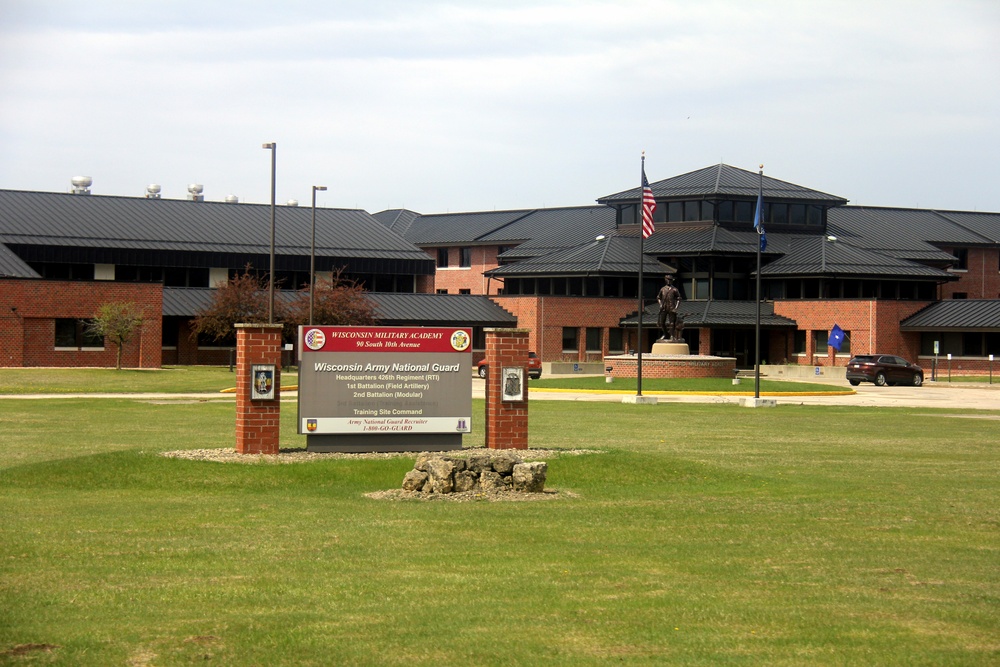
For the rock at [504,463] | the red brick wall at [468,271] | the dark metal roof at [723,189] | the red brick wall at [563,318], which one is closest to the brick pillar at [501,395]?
the rock at [504,463]

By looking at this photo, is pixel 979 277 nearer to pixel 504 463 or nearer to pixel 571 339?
pixel 571 339

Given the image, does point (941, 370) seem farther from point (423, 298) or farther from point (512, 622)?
point (512, 622)

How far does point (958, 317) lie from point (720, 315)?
13.2 metres

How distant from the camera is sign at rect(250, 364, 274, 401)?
19.9 metres

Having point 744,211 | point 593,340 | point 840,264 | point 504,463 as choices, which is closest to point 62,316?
point 593,340

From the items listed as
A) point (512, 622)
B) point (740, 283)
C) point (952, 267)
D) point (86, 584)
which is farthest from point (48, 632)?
point (952, 267)

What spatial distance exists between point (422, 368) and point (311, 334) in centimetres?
180

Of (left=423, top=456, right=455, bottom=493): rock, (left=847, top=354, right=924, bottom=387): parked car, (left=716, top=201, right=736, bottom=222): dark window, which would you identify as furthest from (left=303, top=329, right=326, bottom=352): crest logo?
(left=716, top=201, right=736, bottom=222): dark window

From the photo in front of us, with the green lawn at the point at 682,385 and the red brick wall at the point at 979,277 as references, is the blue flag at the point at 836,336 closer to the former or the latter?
the green lawn at the point at 682,385

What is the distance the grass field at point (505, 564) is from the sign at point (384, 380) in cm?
110

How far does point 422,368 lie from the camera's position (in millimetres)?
20531

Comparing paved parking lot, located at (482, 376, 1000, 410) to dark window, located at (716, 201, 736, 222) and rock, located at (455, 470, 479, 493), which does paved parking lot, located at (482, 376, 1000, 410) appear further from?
dark window, located at (716, 201, 736, 222)

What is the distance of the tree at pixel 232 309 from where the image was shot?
65875 mm

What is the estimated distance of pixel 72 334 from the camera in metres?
64.7
